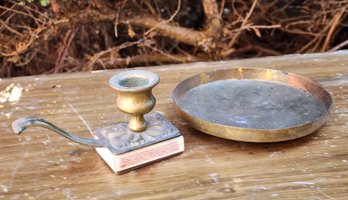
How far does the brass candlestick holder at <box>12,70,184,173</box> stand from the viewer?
816mm

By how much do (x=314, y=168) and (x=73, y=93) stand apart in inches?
22.9

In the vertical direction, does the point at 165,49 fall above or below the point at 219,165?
below

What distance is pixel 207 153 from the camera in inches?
34.7

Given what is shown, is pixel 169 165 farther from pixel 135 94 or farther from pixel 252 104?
A: pixel 252 104

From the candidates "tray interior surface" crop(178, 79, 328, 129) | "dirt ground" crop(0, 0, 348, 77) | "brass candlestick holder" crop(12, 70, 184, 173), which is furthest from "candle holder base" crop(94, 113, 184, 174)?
"dirt ground" crop(0, 0, 348, 77)

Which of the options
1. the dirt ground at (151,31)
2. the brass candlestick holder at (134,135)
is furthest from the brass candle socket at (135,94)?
the dirt ground at (151,31)

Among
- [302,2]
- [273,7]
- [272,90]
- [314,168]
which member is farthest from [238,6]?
[314,168]

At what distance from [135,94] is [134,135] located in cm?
8

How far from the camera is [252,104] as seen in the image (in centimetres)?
102

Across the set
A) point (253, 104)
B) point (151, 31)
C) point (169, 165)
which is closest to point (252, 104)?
point (253, 104)

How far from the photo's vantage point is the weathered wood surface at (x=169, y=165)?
778mm

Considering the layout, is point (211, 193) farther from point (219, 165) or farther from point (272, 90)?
point (272, 90)

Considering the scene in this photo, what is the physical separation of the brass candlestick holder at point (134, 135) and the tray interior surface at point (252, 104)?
11cm

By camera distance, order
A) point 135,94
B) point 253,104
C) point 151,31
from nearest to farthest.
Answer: point 135,94, point 253,104, point 151,31
